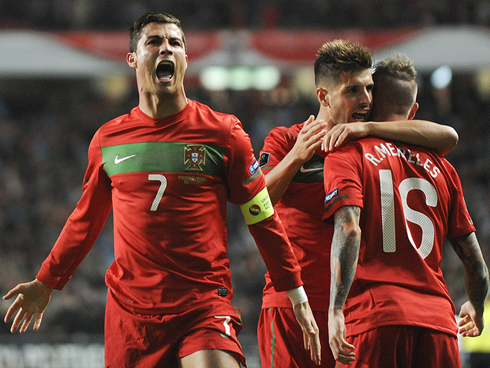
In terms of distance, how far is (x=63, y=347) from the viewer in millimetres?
9594

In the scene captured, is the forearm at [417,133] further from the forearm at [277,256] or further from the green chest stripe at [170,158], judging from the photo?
the green chest stripe at [170,158]

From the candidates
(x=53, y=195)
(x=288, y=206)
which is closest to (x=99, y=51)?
(x=53, y=195)

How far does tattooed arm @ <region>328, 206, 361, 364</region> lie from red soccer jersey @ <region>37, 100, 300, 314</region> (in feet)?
1.35

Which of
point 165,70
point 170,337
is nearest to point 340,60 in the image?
point 165,70

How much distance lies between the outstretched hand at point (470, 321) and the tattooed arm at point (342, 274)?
0.99 metres

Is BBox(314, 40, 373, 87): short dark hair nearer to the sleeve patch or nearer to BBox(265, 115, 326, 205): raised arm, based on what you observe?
BBox(265, 115, 326, 205): raised arm

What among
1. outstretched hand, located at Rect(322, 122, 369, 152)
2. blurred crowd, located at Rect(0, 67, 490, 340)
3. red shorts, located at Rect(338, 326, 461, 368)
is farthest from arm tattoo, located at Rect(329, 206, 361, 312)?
blurred crowd, located at Rect(0, 67, 490, 340)

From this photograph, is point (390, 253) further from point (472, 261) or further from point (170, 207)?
point (170, 207)

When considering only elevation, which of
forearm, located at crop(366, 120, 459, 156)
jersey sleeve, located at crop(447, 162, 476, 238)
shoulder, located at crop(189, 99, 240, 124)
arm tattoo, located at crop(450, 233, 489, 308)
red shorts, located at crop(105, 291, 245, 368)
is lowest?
red shorts, located at crop(105, 291, 245, 368)

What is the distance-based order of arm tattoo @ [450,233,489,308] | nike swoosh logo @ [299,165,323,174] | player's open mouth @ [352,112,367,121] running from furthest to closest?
nike swoosh logo @ [299,165,323,174] < player's open mouth @ [352,112,367,121] < arm tattoo @ [450,233,489,308]

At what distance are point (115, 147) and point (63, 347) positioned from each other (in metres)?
6.67

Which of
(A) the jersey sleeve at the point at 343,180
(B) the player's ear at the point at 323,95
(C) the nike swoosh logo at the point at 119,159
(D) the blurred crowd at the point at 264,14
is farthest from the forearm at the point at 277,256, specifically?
(D) the blurred crowd at the point at 264,14

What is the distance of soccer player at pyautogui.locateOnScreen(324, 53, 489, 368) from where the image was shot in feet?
10.5

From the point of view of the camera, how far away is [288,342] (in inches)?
160
